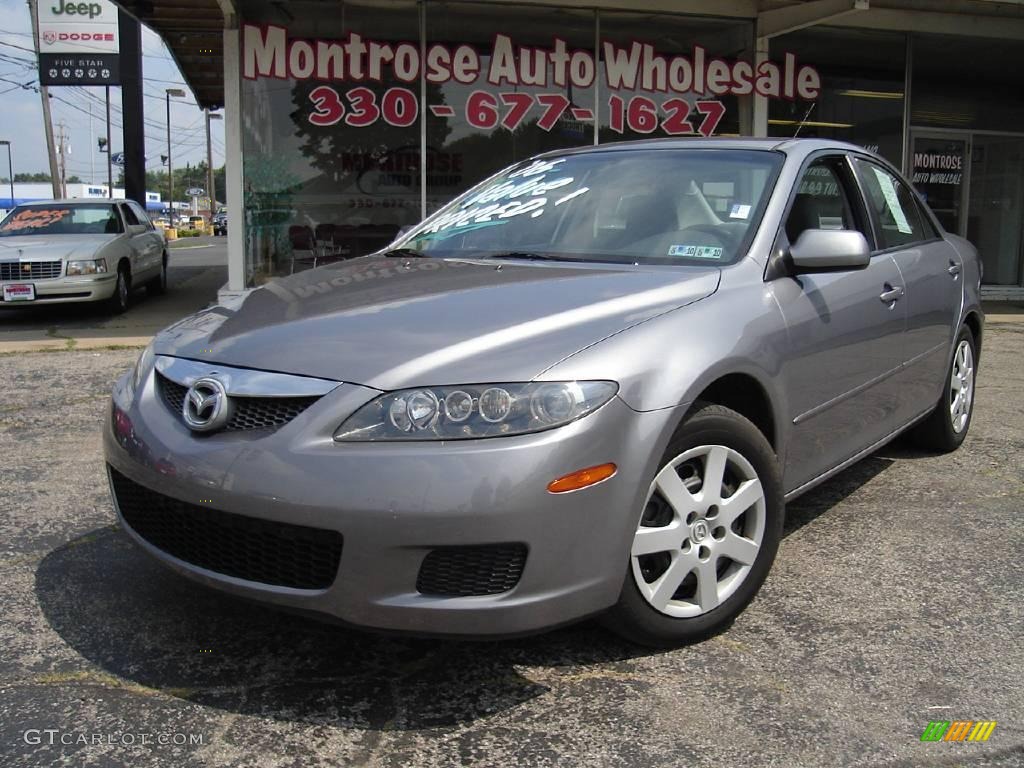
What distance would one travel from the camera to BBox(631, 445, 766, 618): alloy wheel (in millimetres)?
2516

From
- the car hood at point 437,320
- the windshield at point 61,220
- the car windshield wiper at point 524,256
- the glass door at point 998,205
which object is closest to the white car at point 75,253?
the windshield at point 61,220

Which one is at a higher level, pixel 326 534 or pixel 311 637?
pixel 326 534

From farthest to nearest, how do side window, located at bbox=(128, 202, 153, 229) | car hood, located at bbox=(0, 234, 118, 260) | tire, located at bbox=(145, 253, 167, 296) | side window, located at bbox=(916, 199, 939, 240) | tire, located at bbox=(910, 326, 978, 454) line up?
tire, located at bbox=(145, 253, 167, 296) < side window, located at bbox=(128, 202, 153, 229) < car hood, located at bbox=(0, 234, 118, 260) < tire, located at bbox=(910, 326, 978, 454) < side window, located at bbox=(916, 199, 939, 240)

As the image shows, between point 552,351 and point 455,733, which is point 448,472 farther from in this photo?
point 455,733

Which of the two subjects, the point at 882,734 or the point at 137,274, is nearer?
the point at 882,734

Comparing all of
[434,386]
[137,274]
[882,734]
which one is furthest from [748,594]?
[137,274]

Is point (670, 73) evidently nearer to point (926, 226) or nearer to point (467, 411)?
point (926, 226)

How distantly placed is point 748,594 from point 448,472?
113 cm

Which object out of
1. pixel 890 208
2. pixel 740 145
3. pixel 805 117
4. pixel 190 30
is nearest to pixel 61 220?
pixel 190 30

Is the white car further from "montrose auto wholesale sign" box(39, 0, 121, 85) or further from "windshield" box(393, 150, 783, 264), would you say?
"windshield" box(393, 150, 783, 264)

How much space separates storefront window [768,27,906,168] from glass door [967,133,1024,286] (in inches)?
64.6

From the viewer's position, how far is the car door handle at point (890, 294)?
144 inches

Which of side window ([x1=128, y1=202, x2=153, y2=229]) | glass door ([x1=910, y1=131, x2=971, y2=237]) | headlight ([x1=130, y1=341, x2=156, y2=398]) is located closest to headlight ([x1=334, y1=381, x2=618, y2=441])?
headlight ([x1=130, y1=341, x2=156, y2=398])

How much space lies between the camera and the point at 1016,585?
125 inches
